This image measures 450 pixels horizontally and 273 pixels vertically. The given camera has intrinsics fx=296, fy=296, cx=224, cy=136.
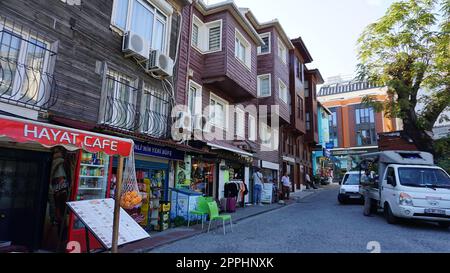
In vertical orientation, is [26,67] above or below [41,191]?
above

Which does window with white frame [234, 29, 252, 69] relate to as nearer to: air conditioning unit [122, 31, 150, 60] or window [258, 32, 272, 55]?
window [258, 32, 272, 55]

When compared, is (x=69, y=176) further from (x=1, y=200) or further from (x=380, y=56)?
(x=380, y=56)

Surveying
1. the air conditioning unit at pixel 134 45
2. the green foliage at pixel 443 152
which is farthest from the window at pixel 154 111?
the green foliage at pixel 443 152

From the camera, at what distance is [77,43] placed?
7555mm

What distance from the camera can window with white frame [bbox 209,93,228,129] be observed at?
14211 mm

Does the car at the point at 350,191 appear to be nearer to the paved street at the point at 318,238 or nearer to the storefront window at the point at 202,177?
the paved street at the point at 318,238

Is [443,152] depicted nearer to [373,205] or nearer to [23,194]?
[373,205]

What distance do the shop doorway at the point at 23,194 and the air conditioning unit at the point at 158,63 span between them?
449 centimetres

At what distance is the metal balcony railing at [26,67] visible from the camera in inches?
240

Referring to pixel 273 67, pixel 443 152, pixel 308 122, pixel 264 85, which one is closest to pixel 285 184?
pixel 264 85

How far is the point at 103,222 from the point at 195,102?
870cm

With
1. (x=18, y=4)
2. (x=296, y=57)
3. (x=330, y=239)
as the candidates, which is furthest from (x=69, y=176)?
(x=296, y=57)

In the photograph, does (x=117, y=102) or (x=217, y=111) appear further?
(x=217, y=111)

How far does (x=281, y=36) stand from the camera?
73.2ft
